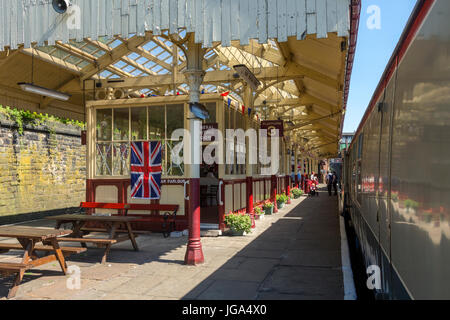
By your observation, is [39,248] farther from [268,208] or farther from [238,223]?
[268,208]

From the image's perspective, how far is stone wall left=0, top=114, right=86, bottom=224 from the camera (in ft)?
41.7

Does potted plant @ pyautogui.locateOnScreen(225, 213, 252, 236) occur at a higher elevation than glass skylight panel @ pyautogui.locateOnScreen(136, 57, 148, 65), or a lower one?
lower

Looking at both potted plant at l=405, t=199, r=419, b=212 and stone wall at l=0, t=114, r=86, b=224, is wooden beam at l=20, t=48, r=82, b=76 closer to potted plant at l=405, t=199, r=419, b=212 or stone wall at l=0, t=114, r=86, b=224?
stone wall at l=0, t=114, r=86, b=224

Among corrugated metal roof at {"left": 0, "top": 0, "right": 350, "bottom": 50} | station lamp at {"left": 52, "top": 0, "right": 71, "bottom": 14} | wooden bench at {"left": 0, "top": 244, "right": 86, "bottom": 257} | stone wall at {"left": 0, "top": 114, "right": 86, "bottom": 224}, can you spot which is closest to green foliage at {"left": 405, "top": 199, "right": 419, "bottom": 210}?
corrugated metal roof at {"left": 0, "top": 0, "right": 350, "bottom": 50}

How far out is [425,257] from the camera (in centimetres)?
209

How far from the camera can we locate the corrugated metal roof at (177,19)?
591cm

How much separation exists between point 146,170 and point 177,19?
5.62 meters

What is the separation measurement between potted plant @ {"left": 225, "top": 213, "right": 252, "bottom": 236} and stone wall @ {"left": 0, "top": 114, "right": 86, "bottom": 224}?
7650 millimetres

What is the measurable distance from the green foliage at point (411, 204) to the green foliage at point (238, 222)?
25.9ft

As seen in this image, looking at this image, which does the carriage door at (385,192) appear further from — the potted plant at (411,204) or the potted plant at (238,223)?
the potted plant at (238,223)

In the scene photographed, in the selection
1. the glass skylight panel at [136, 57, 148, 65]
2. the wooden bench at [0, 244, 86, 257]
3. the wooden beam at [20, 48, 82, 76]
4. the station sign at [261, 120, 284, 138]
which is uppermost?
the glass skylight panel at [136, 57, 148, 65]

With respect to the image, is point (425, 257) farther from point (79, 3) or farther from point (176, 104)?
point (176, 104)

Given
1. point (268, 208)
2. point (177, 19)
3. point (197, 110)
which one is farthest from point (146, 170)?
point (268, 208)
